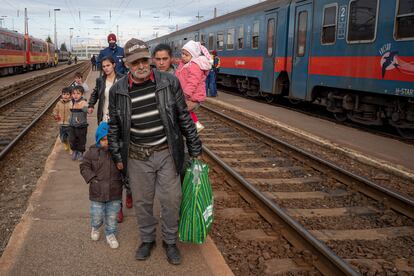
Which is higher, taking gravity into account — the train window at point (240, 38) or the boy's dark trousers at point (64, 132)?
the train window at point (240, 38)

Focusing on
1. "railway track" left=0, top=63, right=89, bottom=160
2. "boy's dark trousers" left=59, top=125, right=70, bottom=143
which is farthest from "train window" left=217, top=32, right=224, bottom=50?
"boy's dark trousers" left=59, top=125, right=70, bottom=143

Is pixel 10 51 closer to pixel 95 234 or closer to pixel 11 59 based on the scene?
pixel 11 59

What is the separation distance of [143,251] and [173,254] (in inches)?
10.6

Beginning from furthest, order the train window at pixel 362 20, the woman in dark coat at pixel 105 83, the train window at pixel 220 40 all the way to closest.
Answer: the train window at pixel 220 40, the train window at pixel 362 20, the woman in dark coat at pixel 105 83

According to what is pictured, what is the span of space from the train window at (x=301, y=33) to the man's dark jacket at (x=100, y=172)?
9.70 metres

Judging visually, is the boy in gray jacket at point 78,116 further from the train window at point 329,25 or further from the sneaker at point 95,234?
the train window at point 329,25

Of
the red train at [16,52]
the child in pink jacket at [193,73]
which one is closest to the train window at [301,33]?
the child in pink jacket at [193,73]

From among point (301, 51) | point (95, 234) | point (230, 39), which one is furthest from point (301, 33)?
point (95, 234)

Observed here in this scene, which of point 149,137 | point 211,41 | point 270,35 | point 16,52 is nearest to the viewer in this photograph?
point 149,137

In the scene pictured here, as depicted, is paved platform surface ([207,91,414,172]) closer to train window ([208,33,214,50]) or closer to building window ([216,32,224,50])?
building window ([216,32,224,50])

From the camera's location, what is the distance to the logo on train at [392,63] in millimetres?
8359

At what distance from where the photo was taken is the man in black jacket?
3.42 meters

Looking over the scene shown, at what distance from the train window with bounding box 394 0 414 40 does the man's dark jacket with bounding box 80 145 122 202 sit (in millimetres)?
6927

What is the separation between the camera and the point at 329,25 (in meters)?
11.0
